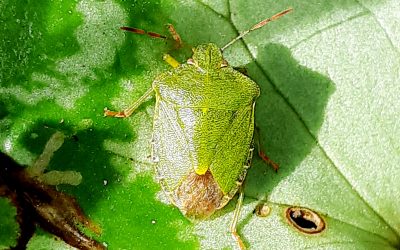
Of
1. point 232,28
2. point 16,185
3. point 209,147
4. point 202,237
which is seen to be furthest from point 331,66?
point 16,185

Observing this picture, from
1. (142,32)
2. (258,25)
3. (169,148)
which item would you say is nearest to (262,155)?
(169,148)

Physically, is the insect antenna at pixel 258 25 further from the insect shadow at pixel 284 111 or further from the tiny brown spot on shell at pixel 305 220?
the tiny brown spot on shell at pixel 305 220

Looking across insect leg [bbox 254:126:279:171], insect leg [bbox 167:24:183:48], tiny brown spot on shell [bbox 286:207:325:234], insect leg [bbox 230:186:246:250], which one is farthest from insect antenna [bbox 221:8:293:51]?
tiny brown spot on shell [bbox 286:207:325:234]

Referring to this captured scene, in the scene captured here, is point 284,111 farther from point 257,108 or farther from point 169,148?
point 169,148

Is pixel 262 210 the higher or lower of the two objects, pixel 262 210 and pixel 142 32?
the lower

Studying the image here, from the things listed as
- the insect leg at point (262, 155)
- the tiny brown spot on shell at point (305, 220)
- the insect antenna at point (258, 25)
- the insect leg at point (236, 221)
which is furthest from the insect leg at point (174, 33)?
the tiny brown spot on shell at point (305, 220)

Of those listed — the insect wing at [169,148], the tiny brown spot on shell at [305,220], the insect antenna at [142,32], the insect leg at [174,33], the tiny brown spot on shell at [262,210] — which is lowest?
the tiny brown spot on shell at [305,220]
